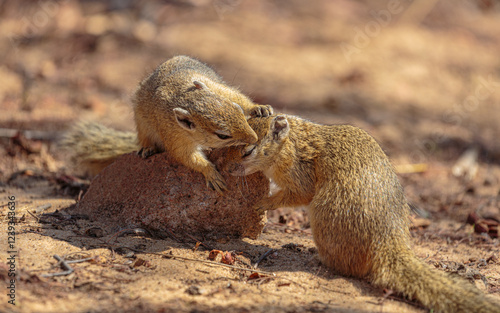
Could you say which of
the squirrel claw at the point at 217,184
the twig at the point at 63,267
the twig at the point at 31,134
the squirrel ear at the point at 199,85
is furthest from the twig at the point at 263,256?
the twig at the point at 31,134

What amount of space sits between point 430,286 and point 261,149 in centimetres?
196

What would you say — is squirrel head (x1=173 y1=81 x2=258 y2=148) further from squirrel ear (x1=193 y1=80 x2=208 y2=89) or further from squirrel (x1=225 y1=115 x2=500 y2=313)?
squirrel (x1=225 y1=115 x2=500 y2=313)

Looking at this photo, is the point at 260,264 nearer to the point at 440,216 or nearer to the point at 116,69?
the point at 440,216

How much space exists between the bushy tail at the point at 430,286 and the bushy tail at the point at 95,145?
11.6ft

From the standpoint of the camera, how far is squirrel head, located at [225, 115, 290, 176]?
4812 millimetres

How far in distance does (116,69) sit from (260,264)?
29.0 feet

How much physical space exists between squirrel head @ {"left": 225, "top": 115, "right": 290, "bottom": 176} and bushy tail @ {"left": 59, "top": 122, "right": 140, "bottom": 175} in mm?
1928

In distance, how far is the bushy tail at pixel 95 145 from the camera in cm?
638

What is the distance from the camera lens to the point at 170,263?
4.33 metres

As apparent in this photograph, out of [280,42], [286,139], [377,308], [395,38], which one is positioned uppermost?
[395,38]

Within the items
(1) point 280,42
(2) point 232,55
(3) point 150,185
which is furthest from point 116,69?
(3) point 150,185

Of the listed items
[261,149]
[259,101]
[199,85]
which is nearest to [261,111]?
[261,149]

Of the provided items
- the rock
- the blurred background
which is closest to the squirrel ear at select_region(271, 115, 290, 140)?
the rock

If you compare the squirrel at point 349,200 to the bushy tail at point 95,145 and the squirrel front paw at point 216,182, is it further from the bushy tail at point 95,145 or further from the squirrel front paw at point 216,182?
the bushy tail at point 95,145
